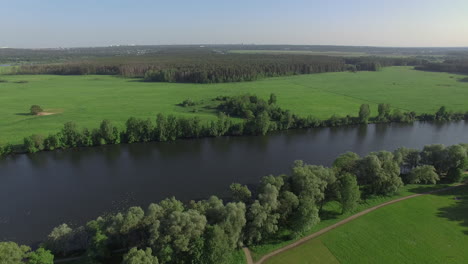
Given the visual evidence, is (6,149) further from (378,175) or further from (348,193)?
(378,175)

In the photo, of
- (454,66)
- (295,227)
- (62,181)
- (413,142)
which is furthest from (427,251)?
(454,66)

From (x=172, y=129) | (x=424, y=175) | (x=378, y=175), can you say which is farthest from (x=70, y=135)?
(x=424, y=175)

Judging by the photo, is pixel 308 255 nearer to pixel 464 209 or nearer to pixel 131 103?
pixel 464 209

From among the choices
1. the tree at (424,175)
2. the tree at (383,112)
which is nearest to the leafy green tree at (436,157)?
the tree at (424,175)

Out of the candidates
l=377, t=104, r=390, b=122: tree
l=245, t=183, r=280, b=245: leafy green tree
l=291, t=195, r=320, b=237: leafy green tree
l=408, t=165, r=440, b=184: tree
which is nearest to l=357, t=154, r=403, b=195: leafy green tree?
l=408, t=165, r=440, b=184: tree

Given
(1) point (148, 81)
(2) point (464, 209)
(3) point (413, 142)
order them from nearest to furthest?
(2) point (464, 209), (3) point (413, 142), (1) point (148, 81)

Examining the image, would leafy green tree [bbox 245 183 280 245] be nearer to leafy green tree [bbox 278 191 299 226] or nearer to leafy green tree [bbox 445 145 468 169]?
leafy green tree [bbox 278 191 299 226]
